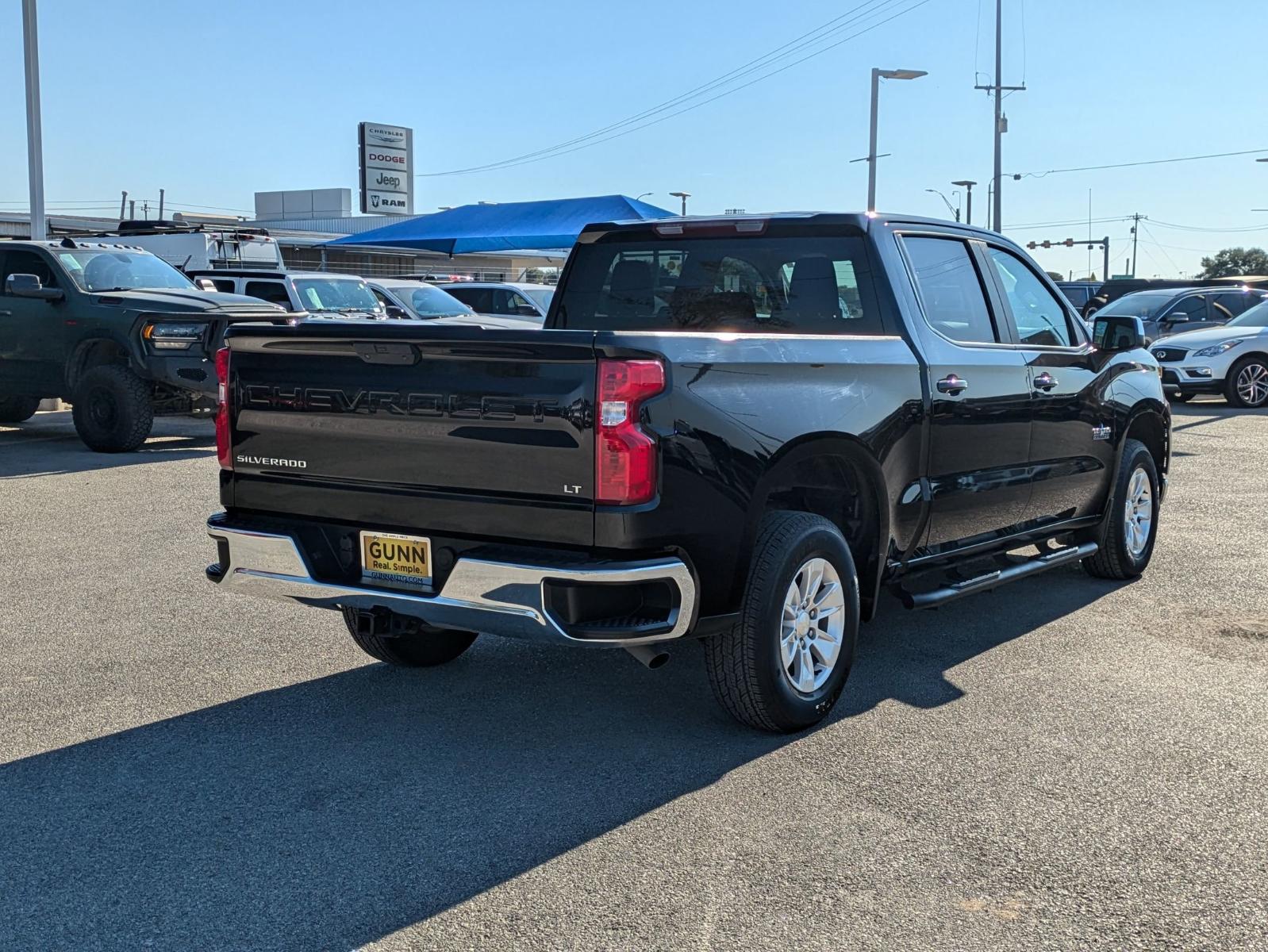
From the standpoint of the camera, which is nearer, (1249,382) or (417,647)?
(417,647)

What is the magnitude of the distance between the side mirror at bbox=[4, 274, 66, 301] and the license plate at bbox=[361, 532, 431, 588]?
32.5 ft

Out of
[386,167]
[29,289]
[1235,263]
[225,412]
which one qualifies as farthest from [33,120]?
[1235,263]

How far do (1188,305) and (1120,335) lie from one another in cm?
1767

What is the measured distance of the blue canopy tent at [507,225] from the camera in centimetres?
2775

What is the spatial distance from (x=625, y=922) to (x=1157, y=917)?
135 centimetres

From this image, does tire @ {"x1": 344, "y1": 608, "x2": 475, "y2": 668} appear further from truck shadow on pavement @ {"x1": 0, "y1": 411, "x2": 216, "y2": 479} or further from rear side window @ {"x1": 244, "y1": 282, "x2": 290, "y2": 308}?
rear side window @ {"x1": 244, "y1": 282, "x2": 290, "y2": 308}

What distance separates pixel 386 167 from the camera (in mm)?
64062

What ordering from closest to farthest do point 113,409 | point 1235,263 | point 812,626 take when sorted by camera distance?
point 812,626, point 113,409, point 1235,263

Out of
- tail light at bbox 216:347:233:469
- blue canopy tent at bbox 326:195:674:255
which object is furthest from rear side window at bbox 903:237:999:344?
blue canopy tent at bbox 326:195:674:255

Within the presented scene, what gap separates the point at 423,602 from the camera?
14.2 feet

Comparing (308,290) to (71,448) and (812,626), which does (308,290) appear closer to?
(71,448)

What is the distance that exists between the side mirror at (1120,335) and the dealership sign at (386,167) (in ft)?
189

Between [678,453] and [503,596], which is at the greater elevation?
[678,453]

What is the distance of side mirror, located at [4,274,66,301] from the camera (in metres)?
12.9
